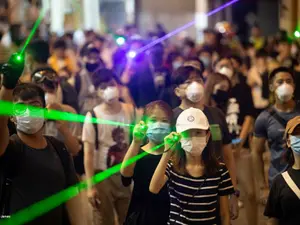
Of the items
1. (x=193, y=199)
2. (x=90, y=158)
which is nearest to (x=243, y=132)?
(x=90, y=158)

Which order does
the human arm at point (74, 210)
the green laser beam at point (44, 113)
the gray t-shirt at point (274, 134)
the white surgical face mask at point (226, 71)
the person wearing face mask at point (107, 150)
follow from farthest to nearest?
the white surgical face mask at point (226, 71), the person wearing face mask at point (107, 150), the gray t-shirt at point (274, 134), the human arm at point (74, 210), the green laser beam at point (44, 113)

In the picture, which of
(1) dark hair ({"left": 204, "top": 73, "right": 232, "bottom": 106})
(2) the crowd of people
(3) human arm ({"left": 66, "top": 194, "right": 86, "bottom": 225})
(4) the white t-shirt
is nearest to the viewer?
(2) the crowd of people

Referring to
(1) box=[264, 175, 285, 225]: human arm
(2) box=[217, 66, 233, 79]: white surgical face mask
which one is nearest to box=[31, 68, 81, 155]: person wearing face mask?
(1) box=[264, 175, 285, 225]: human arm

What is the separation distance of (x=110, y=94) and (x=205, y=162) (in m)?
2.19

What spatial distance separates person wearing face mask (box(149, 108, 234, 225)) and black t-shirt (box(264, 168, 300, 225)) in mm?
298

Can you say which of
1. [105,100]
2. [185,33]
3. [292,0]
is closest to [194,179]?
[105,100]

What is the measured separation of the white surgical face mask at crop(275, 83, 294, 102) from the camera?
6543mm

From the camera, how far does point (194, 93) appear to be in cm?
611

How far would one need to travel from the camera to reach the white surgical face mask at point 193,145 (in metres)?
4.73

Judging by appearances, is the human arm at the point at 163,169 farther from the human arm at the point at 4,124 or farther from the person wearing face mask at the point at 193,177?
the human arm at the point at 4,124

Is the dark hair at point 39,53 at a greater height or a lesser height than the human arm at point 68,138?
greater

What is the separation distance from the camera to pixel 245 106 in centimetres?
807

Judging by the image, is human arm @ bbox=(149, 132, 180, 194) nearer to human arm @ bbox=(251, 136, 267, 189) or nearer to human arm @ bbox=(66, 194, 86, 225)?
human arm @ bbox=(66, 194, 86, 225)

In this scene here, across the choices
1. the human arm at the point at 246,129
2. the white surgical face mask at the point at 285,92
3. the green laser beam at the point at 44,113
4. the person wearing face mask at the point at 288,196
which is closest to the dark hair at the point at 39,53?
the green laser beam at the point at 44,113
